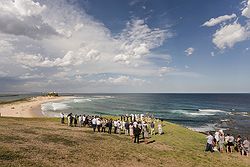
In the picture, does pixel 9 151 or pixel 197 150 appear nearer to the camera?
pixel 9 151

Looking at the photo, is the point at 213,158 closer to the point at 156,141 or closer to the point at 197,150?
the point at 197,150

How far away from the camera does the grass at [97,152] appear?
19281mm

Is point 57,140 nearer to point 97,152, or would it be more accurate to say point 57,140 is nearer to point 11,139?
point 11,139

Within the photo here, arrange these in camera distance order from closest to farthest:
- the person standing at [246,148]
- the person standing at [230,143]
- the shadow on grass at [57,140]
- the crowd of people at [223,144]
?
the shadow on grass at [57,140], the crowd of people at [223,144], the person standing at [246,148], the person standing at [230,143]

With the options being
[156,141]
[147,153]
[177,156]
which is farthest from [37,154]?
[156,141]

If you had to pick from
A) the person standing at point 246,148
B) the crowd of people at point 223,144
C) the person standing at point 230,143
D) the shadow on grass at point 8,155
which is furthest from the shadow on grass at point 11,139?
the person standing at point 246,148

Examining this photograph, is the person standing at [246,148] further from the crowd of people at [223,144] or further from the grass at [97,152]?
the grass at [97,152]

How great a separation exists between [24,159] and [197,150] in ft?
60.5

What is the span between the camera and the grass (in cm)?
1928

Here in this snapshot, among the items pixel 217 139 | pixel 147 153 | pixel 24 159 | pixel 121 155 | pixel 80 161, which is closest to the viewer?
pixel 24 159

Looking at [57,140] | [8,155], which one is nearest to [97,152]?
[57,140]

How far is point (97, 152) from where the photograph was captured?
23000mm

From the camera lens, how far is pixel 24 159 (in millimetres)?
18391

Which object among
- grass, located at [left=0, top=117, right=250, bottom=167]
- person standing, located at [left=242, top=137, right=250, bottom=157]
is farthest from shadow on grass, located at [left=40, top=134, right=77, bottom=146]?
person standing, located at [left=242, top=137, right=250, bottom=157]
